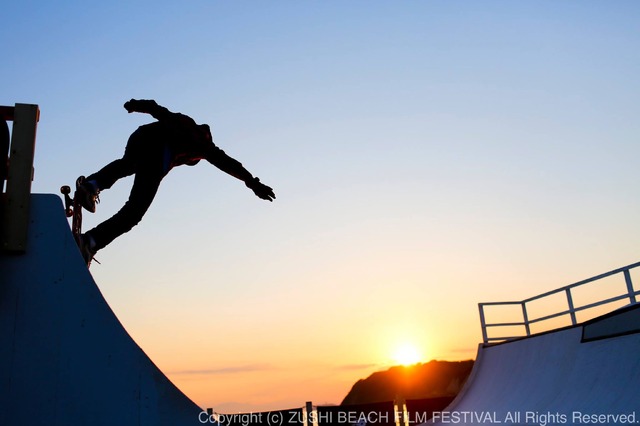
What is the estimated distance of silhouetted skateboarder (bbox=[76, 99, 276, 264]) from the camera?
16.0ft

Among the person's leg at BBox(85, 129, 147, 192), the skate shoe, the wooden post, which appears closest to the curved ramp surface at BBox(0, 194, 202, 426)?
the wooden post

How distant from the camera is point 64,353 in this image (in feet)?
11.8

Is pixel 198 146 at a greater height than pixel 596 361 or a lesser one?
greater

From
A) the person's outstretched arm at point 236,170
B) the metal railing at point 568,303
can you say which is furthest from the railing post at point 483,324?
the person's outstretched arm at point 236,170

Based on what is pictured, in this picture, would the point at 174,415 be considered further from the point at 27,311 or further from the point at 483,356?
the point at 483,356

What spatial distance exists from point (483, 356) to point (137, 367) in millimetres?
14227

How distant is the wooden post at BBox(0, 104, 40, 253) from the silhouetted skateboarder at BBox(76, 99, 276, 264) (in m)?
0.83

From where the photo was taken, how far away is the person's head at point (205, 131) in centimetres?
526

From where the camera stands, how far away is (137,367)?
3.68 m

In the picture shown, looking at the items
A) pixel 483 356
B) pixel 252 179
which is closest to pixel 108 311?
pixel 252 179

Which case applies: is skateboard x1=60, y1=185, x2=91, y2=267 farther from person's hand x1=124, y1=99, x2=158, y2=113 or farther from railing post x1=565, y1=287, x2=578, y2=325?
railing post x1=565, y1=287, x2=578, y2=325

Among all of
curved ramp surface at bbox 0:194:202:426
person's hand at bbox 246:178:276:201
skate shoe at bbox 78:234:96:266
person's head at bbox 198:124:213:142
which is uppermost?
person's head at bbox 198:124:213:142

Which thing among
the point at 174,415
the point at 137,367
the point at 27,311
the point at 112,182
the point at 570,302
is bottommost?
the point at 174,415

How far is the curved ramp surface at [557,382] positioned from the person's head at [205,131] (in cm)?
730
